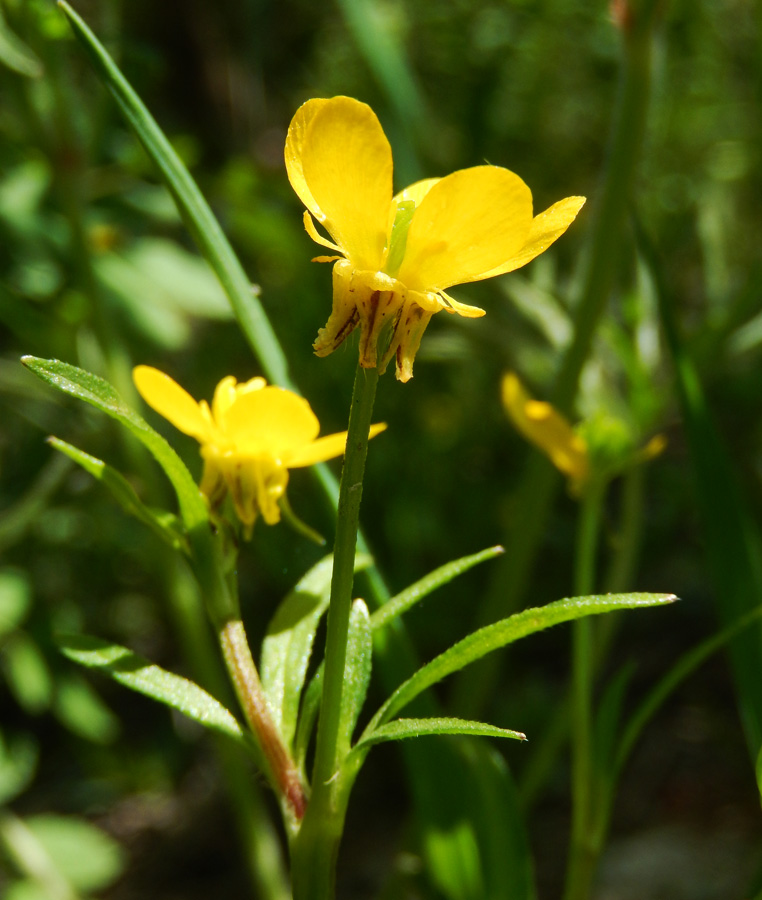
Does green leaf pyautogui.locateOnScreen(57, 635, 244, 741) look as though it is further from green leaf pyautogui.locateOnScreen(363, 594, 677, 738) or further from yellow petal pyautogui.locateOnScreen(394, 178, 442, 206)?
yellow petal pyautogui.locateOnScreen(394, 178, 442, 206)

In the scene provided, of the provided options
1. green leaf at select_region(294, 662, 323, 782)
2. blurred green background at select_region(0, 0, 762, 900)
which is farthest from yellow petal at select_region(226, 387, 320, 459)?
blurred green background at select_region(0, 0, 762, 900)

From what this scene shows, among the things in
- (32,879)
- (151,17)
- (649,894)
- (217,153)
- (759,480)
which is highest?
(151,17)

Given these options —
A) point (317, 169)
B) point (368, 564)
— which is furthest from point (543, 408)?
point (317, 169)

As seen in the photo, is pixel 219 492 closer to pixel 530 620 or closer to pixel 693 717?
pixel 530 620

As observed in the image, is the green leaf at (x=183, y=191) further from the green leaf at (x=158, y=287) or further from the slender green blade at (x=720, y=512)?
the green leaf at (x=158, y=287)

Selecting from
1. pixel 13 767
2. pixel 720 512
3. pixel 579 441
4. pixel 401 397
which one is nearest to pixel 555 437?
pixel 579 441

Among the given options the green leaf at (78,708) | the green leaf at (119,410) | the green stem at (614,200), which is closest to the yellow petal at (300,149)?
the green leaf at (119,410)
